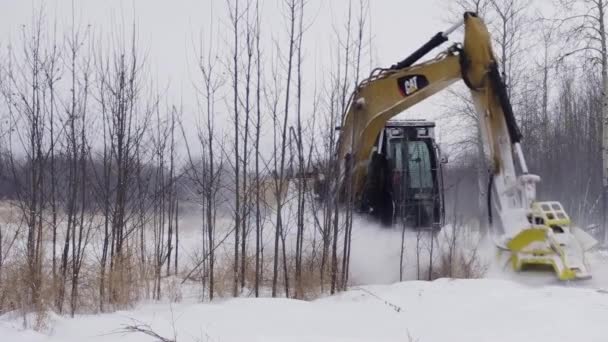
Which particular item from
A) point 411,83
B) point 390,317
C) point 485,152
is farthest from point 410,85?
point 390,317

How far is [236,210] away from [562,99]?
85.8 ft

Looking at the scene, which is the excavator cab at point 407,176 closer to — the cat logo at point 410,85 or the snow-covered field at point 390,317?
the cat logo at point 410,85

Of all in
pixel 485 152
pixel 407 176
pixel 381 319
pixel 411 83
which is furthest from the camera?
pixel 407 176

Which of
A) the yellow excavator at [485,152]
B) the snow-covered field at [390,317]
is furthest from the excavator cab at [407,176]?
the snow-covered field at [390,317]

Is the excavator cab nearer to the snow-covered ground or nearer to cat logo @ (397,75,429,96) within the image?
cat logo @ (397,75,429,96)

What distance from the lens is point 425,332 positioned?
206 inches

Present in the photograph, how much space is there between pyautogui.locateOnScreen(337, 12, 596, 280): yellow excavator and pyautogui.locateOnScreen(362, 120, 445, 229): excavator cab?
0.02 metres

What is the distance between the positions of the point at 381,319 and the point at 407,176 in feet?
12.2

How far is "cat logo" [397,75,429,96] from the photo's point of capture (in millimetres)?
8320

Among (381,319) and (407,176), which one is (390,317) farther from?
(407,176)

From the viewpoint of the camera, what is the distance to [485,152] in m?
8.14

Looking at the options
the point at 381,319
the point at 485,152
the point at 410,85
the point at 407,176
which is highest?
the point at 410,85

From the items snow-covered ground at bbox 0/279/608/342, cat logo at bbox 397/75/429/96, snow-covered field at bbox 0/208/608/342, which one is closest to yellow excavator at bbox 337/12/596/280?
cat logo at bbox 397/75/429/96

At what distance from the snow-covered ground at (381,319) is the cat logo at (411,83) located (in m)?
2.95
